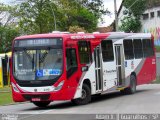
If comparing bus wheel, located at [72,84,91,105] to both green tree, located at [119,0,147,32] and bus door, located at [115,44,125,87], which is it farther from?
green tree, located at [119,0,147,32]

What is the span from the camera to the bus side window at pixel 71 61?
20.0 meters

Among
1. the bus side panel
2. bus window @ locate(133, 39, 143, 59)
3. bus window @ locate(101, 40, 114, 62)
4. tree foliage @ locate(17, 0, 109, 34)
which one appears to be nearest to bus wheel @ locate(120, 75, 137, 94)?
the bus side panel

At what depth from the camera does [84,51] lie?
21.3m

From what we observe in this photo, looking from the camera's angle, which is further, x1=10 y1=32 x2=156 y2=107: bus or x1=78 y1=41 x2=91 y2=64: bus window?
x1=78 y1=41 x2=91 y2=64: bus window

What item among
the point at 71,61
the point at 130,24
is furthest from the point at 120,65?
the point at 130,24

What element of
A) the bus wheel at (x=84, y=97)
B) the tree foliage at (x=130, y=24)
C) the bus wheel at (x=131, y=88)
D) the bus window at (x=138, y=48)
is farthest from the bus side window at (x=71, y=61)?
the tree foliage at (x=130, y=24)

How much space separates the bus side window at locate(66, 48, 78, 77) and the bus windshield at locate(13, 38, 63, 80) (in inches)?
13.2

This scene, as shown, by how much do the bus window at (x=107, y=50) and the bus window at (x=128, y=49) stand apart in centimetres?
173

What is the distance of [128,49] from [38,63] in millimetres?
7083

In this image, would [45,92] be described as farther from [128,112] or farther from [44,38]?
[128,112]

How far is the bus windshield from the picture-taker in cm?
1977

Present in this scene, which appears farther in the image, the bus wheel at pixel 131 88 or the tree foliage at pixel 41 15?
the tree foliage at pixel 41 15

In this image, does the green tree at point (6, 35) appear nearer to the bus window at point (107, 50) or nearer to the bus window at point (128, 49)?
the bus window at point (128, 49)

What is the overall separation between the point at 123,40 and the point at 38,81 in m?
6.90
